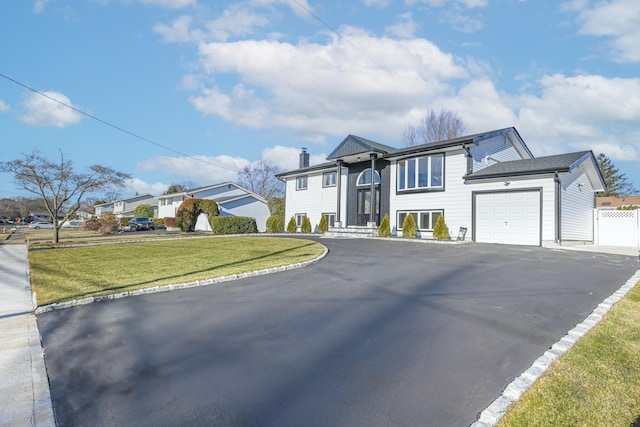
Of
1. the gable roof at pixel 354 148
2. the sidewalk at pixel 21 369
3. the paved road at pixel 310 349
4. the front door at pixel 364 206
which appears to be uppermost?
the gable roof at pixel 354 148

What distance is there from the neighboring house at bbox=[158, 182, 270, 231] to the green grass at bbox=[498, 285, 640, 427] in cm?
3361

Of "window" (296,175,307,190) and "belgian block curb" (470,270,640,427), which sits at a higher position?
"window" (296,175,307,190)

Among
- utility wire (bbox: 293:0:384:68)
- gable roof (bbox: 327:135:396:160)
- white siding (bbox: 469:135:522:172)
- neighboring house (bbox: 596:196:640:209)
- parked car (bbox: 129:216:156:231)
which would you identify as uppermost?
utility wire (bbox: 293:0:384:68)

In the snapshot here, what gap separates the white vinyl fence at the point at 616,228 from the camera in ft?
51.1

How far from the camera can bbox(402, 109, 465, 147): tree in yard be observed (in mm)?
34781

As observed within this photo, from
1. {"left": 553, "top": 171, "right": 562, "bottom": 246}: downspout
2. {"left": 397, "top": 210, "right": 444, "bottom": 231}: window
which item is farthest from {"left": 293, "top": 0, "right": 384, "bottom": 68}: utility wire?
{"left": 553, "top": 171, "right": 562, "bottom": 246}: downspout

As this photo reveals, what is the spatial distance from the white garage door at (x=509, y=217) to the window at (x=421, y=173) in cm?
249

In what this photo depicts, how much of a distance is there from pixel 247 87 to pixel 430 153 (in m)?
11.4

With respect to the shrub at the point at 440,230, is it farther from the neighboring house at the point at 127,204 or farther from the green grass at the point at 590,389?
the neighboring house at the point at 127,204

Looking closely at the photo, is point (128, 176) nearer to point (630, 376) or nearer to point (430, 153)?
point (430, 153)

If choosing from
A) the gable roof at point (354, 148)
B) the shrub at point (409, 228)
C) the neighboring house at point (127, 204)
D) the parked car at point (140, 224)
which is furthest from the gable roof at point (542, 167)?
the neighboring house at point (127, 204)

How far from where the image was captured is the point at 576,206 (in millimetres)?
15930

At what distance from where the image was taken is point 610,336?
3.96m

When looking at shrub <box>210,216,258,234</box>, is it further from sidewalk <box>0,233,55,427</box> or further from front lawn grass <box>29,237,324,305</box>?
sidewalk <box>0,233,55,427</box>
